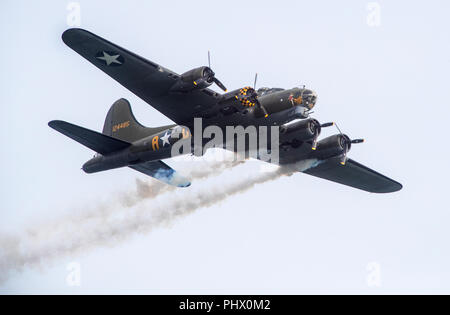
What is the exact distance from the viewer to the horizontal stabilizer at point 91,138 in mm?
34812

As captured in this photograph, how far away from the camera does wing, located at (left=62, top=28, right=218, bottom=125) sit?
31578 mm

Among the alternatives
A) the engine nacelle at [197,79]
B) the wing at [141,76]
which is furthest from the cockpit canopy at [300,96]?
the engine nacelle at [197,79]

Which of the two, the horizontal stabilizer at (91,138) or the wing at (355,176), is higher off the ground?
the horizontal stabilizer at (91,138)

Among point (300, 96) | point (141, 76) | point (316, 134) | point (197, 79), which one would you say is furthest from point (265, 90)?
point (141, 76)

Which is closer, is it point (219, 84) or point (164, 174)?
point (219, 84)

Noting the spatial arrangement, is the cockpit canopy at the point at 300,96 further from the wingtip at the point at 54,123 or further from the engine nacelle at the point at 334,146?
the wingtip at the point at 54,123

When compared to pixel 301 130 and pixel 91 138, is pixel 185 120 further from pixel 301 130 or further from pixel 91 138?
pixel 301 130

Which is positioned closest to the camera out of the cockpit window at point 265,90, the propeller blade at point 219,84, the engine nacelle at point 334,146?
the propeller blade at point 219,84

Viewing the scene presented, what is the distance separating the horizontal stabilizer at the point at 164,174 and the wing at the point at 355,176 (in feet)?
23.3

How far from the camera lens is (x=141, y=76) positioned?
3288 cm

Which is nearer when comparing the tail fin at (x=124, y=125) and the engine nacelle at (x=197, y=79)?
the engine nacelle at (x=197, y=79)

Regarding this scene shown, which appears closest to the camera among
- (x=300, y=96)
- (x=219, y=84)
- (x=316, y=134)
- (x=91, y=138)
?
(x=219, y=84)

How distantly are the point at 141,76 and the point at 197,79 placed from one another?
304cm

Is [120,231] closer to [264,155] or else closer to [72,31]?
[264,155]
